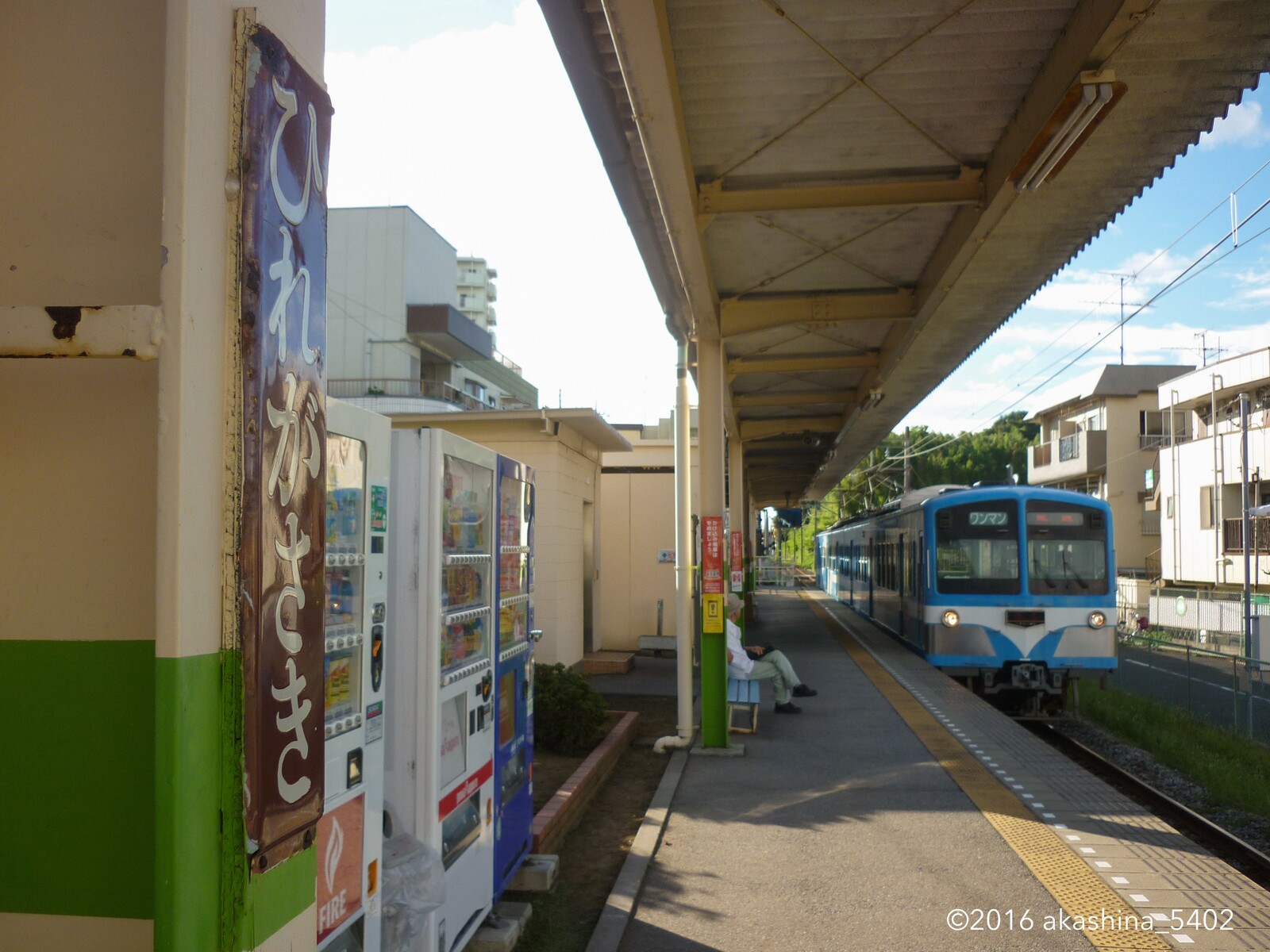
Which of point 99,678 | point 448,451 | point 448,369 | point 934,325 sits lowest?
point 99,678

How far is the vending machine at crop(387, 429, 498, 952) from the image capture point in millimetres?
4137

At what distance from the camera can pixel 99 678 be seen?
2232 mm

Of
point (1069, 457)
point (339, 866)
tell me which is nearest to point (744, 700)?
point (339, 866)

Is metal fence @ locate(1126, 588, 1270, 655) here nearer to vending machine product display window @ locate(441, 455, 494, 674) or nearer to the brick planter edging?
the brick planter edging

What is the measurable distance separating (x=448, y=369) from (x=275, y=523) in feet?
133

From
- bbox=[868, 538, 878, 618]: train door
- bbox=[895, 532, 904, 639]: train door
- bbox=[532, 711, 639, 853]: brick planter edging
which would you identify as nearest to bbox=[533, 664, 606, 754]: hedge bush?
bbox=[532, 711, 639, 853]: brick planter edging

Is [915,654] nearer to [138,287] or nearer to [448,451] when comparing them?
[448,451]

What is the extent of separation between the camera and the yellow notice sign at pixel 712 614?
9.46 meters

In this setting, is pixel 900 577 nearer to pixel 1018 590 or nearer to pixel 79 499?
pixel 1018 590

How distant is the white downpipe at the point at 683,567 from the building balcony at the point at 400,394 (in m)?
22.6

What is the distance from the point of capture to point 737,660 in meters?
10.2

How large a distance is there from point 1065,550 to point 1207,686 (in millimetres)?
3521

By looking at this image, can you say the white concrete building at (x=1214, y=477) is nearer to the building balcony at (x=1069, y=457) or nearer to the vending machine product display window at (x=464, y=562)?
the building balcony at (x=1069, y=457)

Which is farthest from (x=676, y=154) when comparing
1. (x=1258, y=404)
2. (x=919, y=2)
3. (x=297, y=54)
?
(x=1258, y=404)
